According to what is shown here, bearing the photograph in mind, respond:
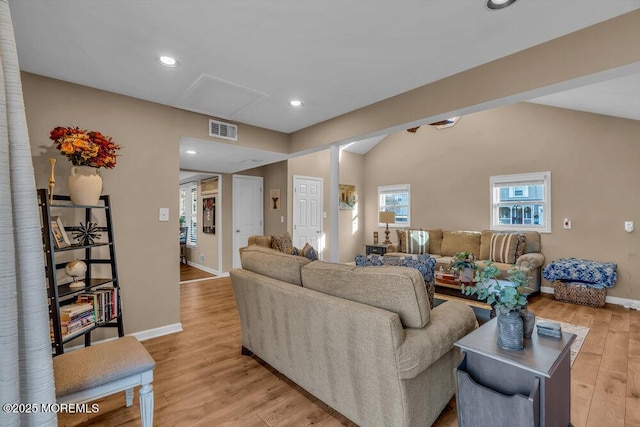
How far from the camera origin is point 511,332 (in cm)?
138

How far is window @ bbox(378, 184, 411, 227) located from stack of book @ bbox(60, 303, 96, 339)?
5.65 m

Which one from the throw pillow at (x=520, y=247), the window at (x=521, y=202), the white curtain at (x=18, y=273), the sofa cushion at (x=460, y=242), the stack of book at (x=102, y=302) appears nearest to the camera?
the white curtain at (x=18, y=273)

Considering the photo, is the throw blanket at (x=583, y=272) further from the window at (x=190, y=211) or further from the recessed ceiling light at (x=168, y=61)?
the window at (x=190, y=211)

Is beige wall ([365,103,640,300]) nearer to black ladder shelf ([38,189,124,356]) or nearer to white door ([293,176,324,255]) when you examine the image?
white door ([293,176,324,255])

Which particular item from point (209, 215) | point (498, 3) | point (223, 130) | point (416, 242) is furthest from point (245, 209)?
point (498, 3)

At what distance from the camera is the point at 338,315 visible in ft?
5.24

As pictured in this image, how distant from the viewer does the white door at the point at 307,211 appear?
19.0ft

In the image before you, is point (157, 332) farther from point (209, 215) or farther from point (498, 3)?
point (498, 3)

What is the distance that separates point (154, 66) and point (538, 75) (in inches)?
114

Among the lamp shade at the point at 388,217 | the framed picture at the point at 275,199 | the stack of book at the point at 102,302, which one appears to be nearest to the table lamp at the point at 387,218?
the lamp shade at the point at 388,217

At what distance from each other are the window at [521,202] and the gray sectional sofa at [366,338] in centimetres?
380

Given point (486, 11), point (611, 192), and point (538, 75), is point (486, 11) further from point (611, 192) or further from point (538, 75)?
point (611, 192)

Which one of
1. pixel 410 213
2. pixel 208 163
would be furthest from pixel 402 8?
pixel 410 213

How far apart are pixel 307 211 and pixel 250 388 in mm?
4112
